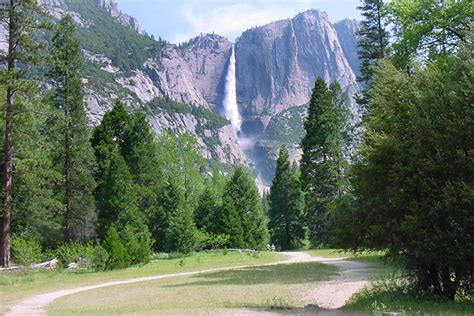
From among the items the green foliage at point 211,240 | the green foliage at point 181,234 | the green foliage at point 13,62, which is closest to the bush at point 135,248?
the green foliage at point 13,62

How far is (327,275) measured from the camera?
23.4 m

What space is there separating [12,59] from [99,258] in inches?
498

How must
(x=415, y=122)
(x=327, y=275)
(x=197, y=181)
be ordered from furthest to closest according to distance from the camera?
(x=197, y=181) < (x=327, y=275) < (x=415, y=122)

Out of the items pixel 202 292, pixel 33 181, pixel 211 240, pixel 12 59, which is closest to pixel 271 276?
pixel 202 292

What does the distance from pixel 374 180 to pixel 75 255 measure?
80.5 ft

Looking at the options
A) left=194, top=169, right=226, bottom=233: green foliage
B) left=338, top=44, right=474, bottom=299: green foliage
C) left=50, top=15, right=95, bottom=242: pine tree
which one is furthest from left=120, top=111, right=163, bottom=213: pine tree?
left=338, top=44, right=474, bottom=299: green foliage

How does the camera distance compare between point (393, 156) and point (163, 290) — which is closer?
point (393, 156)

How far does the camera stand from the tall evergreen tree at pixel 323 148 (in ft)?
148

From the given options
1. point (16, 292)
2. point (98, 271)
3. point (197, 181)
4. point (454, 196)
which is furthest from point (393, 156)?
point (197, 181)

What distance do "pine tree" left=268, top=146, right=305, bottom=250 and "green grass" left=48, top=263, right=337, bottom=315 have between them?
128 ft

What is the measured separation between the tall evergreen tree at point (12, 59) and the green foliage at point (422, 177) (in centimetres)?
2077

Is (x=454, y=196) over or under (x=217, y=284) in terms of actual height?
over

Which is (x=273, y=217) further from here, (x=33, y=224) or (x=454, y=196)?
(x=454, y=196)

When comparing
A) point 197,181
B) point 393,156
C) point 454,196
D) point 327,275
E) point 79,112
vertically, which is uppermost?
point 79,112
